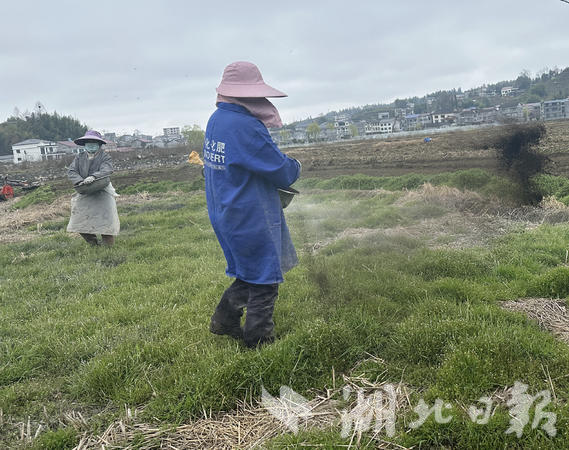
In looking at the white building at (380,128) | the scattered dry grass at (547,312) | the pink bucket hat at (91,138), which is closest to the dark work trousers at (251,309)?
the scattered dry grass at (547,312)

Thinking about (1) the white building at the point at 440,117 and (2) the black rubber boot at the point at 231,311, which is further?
(1) the white building at the point at 440,117

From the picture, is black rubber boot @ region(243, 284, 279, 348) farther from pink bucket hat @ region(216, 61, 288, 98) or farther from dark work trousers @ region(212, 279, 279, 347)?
pink bucket hat @ region(216, 61, 288, 98)

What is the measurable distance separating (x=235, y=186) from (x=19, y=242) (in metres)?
8.54

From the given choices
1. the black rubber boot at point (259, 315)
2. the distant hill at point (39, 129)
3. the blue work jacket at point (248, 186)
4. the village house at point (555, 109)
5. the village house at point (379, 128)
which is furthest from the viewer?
the village house at point (379, 128)

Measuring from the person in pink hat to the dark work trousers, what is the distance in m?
5.13

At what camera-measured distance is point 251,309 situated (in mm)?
3703

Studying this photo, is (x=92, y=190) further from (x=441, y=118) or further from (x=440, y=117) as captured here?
(x=440, y=117)

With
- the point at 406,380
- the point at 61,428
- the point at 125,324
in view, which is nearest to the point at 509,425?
the point at 406,380

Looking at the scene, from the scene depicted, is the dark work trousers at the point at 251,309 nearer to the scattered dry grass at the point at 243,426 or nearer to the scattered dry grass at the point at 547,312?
the scattered dry grass at the point at 243,426

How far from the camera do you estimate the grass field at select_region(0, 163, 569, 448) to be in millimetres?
2932

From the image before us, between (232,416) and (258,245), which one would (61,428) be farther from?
(258,245)

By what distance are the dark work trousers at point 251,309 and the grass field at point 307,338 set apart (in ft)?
0.54

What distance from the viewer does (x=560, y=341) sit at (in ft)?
11.3

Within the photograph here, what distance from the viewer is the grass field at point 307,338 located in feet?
9.62
